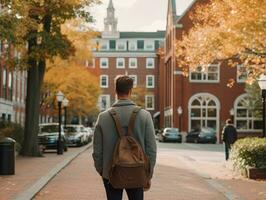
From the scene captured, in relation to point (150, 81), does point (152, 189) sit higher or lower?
lower

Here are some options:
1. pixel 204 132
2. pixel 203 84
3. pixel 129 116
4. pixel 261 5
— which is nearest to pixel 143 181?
pixel 129 116

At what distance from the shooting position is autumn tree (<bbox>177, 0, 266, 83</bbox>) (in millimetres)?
19375

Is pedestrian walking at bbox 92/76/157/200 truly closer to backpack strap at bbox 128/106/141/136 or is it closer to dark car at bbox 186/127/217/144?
backpack strap at bbox 128/106/141/136

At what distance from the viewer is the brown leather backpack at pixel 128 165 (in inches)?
238

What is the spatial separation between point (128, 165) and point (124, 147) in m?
0.19

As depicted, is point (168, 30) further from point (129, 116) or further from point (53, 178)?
point (129, 116)

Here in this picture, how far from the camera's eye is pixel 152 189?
14016 mm

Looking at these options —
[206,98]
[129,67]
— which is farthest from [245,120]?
[129,67]

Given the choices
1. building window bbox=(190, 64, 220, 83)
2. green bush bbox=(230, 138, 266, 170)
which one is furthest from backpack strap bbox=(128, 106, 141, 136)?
building window bbox=(190, 64, 220, 83)

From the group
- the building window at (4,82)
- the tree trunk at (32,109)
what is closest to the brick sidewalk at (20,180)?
the tree trunk at (32,109)

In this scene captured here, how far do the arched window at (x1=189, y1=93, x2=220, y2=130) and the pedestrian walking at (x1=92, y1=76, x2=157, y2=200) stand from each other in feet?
189

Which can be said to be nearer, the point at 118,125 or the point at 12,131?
the point at 118,125

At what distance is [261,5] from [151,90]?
82546 millimetres

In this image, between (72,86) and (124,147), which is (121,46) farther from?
(124,147)
